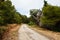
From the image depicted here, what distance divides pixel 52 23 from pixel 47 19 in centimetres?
209

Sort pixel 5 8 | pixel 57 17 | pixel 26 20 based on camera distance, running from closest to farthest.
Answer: pixel 57 17 < pixel 5 8 < pixel 26 20

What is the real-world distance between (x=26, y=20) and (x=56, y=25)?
132462mm

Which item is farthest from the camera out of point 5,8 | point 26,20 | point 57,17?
point 26,20

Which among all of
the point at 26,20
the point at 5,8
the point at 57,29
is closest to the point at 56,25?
the point at 57,29

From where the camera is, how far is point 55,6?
37.9 m

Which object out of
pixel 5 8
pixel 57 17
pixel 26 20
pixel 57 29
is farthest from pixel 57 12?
pixel 26 20

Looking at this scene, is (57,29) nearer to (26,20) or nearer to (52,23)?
(52,23)

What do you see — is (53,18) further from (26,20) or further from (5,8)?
(26,20)

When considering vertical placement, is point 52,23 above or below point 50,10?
below

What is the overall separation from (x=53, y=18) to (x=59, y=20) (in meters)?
1.29

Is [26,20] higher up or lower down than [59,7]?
lower down

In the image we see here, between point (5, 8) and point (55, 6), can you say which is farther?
point (5, 8)

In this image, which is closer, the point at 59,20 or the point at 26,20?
the point at 59,20

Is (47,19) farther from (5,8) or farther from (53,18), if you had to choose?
(5,8)
